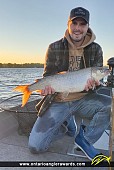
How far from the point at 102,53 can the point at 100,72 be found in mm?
543

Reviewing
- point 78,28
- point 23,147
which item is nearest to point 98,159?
point 23,147

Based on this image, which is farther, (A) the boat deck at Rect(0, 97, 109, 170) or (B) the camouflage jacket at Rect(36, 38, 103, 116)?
(B) the camouflage jacket at Rect(36, 38, 103, 116)

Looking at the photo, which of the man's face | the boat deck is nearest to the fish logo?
the boat deck

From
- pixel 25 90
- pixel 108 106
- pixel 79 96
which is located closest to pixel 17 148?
pixel 25 90

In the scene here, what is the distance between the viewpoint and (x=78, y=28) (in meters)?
2.76

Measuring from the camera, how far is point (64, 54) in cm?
289

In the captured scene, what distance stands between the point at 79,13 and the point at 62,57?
1.68 feet

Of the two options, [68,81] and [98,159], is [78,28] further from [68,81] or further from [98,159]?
Result: [98,159]

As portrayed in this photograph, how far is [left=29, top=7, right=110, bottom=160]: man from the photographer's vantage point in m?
2.67

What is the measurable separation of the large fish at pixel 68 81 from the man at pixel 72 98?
0.07m

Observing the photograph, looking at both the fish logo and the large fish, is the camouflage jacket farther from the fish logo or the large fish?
the fish logo

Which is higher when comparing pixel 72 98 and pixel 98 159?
pixel 72 98

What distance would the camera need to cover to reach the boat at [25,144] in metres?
2.54

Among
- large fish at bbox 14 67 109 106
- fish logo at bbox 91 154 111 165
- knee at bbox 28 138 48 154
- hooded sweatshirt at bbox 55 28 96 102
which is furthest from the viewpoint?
hooded sweatshirt at bbox 55 28 96 102
